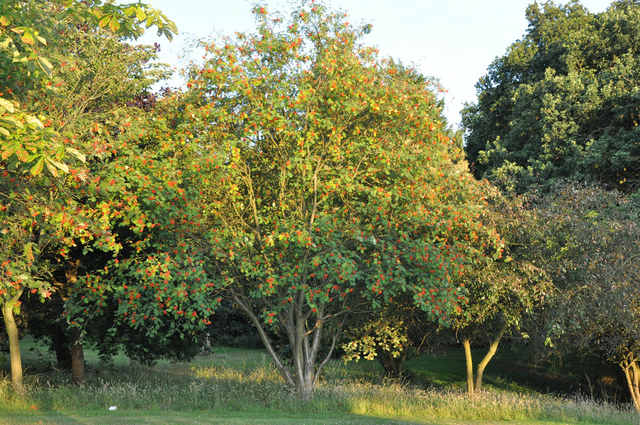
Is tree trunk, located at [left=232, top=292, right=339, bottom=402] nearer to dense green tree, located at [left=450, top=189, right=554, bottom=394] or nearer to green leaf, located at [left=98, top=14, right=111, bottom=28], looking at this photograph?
dense green tree, located at [left=450, top=189, right=554, bottom=394]

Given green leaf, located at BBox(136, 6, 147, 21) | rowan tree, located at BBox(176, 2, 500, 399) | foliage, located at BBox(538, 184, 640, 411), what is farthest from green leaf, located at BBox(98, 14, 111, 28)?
foliage, located at BBox(538, 184, 640, 411)

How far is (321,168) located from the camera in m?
12.8

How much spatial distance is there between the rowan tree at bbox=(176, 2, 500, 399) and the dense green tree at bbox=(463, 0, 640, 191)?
1007 cm

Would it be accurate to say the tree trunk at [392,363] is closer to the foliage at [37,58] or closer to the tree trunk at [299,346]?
the tree trunk at [299,346]

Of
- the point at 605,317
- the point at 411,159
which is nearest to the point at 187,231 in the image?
the point at 411,159

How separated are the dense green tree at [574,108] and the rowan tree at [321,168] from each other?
10.1 meters

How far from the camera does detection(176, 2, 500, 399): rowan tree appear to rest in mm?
11781

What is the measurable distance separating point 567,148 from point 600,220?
9983 mm

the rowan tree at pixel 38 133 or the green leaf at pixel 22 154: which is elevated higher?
the rowan tree at pixel 38 133

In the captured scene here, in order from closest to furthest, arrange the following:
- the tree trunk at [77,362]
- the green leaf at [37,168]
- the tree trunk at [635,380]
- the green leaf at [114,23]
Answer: the green leaf at [37,168] → the green leaf at [114,23] → the tree trunk at [635,380] → the tree trunk at [77,362]

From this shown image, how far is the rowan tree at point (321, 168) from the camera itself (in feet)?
38.7

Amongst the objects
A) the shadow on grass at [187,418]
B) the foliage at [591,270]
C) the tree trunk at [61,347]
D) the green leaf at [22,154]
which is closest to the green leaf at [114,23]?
the green leaf at [22,154]

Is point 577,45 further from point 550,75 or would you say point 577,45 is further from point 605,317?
point 605,317

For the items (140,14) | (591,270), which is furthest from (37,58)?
(591,270)
